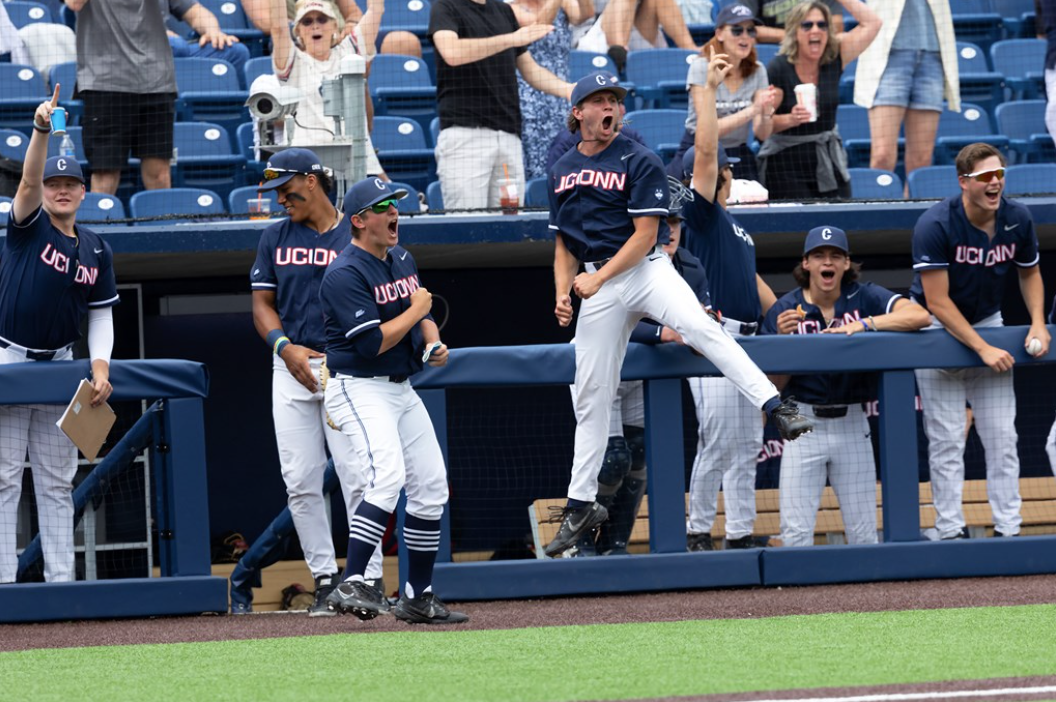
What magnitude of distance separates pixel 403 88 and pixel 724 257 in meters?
3.51

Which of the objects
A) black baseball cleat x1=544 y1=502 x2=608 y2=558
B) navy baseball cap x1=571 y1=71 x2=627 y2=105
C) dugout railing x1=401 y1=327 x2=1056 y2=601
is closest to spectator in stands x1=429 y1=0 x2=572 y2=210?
dugout railing x1=401 y1=327 x2=1056 y2=601

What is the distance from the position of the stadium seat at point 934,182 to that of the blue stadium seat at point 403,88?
2.97 metres

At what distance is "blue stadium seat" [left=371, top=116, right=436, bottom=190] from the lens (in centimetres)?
881

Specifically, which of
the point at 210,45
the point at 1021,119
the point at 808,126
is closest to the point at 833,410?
the point at 808,126

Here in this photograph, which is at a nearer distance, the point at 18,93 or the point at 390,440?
the point at 390,440

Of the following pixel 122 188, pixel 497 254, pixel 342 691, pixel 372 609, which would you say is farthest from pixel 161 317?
pixel 342 691

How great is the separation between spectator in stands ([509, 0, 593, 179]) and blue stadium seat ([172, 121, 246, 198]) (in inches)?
64.9

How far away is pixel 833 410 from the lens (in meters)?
6.64

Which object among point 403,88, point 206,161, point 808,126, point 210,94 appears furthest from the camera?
point 403,88

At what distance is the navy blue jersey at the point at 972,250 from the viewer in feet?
21.4

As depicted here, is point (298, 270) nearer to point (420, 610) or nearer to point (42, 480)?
point (42, 480)

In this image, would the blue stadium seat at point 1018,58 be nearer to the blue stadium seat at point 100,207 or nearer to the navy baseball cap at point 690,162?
the navy baseball cap at point 690,162

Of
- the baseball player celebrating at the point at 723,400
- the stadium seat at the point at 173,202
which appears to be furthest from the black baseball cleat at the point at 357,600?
the stadium seat at the point at 173,202

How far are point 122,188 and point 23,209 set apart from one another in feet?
7.57
